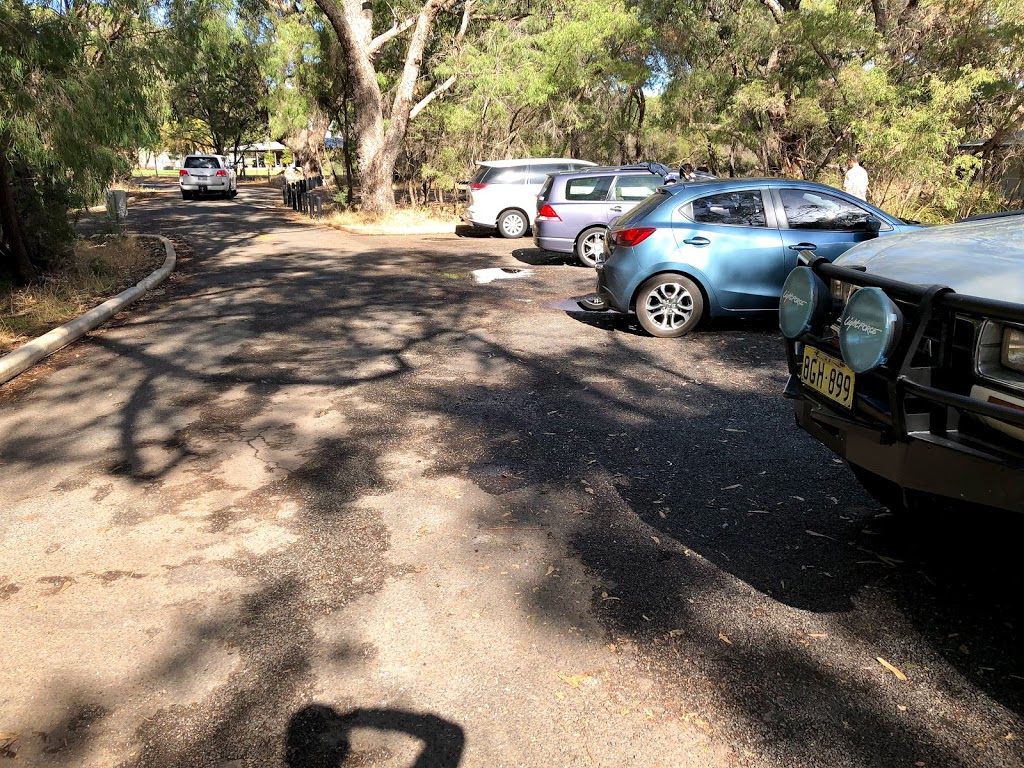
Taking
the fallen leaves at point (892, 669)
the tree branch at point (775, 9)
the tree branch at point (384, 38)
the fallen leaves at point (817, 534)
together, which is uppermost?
the tree branch at point (775, 9)

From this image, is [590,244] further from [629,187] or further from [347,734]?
[347,734]

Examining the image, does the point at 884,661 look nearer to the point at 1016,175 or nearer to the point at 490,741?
the point at 490,741

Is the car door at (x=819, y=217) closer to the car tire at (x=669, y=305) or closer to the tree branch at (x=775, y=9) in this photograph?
the car tire at (x=669, y=305)

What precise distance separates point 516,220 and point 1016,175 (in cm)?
1162

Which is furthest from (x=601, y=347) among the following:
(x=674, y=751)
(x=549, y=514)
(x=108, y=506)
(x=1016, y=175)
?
(x=1016, y=175)

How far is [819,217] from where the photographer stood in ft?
26.7

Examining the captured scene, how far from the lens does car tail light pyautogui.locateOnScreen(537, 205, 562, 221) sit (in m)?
14.0

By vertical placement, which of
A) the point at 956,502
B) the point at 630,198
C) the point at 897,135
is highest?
the point at 897,135

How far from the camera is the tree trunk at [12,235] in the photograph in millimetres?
10109

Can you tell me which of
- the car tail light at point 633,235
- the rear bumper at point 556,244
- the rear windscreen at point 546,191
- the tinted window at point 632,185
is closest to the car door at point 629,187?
the tinted window at point 632,185

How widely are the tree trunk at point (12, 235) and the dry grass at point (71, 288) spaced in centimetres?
24

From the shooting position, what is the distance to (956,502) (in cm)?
266

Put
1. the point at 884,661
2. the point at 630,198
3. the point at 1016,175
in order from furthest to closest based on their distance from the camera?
the point at 1016,175 < the point at 630,198 < the point at 884,661

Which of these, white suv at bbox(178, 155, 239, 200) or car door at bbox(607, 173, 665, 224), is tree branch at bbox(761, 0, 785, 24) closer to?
car door at bbox(607, 173, 665, 224)
